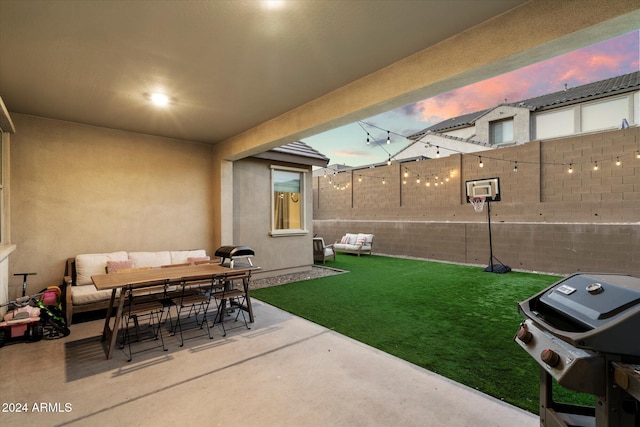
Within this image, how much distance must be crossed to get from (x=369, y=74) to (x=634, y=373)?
3250mm

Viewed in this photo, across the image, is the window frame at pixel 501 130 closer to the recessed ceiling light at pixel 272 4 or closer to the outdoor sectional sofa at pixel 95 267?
the outdoor sectional sofa at pixel 95 267

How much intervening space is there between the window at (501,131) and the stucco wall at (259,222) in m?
11.1

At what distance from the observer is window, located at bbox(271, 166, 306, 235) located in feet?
24.0

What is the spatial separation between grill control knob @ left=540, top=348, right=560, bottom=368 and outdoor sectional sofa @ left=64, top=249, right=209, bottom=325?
504 centimetres

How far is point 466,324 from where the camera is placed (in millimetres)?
4039

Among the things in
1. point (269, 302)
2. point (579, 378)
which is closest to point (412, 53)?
point (579, 378)

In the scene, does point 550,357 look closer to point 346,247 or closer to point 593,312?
point 593,312

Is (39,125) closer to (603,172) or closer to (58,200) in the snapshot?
(58,200)

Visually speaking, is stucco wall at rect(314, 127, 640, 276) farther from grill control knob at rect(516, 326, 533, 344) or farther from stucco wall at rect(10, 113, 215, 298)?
grill control knob at rect(516, 326, 533, 344)

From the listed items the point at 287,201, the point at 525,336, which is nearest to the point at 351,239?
the point at 287,201

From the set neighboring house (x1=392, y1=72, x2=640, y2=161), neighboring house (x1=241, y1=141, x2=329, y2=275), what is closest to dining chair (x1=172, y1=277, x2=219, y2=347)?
neighboring house (x1=241, y1=141, x2=329, y2=275)

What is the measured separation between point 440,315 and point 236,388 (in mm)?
3119

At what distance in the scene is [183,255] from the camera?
18.9 ft

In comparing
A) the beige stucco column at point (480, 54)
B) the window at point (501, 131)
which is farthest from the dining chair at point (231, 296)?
the window at point (501, 131)
